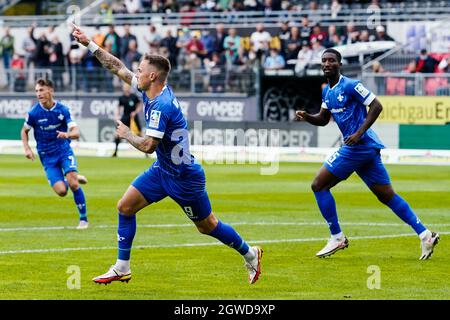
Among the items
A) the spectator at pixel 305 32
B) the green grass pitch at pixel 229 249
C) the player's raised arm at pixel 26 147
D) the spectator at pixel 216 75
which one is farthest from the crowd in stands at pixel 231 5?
the player's raised arm at pixel 26 147

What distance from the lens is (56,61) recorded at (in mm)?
43000

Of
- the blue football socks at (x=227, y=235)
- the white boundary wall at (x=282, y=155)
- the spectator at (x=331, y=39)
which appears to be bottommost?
the white boundary wall at (x=282, y=155)

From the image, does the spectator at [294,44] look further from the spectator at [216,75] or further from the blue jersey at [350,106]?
the blue jersey at [350,106]

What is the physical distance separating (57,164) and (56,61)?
81.7 ft

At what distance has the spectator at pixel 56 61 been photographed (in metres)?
42.6

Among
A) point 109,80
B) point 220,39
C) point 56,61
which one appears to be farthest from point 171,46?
point 56,61

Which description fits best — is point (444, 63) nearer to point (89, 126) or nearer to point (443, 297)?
point (89, 126)

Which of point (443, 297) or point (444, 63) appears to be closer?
point (443, 297)

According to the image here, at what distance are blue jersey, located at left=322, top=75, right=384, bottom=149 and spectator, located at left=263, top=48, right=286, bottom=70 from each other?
2404cm

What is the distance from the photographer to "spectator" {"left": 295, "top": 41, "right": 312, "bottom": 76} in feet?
124

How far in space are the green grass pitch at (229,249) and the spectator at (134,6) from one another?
2055cm

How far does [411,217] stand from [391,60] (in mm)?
23771

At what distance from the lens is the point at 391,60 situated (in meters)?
37.5
